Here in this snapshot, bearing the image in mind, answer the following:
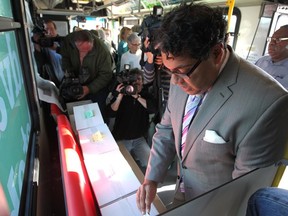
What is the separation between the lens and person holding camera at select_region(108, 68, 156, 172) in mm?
2041

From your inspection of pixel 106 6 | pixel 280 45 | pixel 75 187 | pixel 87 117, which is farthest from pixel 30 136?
pixel 106 6

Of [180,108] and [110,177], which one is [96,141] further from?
[180,108]

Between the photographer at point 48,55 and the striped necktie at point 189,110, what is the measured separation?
2290 millimetres

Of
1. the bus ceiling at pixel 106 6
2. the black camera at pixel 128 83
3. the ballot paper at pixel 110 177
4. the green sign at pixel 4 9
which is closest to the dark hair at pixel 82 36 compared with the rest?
the black camera at pixel 128 83

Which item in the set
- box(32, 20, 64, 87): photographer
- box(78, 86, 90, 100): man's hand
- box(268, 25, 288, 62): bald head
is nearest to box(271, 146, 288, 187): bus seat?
box(78, 86, 90, 100): man's hand

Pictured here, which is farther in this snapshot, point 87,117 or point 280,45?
point 280,45

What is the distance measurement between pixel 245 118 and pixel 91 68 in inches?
77.0

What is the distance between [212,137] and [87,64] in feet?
6.19

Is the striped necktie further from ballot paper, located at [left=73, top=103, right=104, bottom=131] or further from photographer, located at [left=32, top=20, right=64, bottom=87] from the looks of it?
photographer, located at [left=32, top=20, right=64, bottom=87]

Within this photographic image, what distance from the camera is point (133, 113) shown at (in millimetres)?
2182

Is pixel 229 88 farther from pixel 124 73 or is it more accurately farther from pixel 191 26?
pixel 124 73

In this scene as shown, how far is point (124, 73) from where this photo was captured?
2059 mm

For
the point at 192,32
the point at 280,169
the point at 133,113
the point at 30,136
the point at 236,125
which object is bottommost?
the point at 133,113

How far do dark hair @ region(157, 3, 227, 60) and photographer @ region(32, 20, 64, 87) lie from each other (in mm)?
2325
